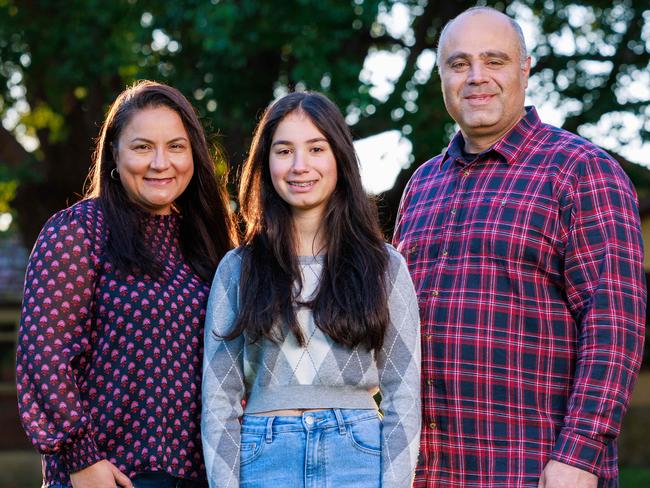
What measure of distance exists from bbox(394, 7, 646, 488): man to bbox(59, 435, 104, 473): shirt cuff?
1212mm

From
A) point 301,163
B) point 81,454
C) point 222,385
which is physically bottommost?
point 81,454

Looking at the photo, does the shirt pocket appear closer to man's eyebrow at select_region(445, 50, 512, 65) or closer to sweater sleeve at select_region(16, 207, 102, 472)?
man's eyebrow at select_region(445, 50, 512, 65)

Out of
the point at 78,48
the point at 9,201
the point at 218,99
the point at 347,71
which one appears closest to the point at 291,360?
the point at 347,71

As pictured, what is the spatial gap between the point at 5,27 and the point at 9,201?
2.01 metres

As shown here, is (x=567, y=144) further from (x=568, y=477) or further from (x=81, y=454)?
(x=81, y=454)

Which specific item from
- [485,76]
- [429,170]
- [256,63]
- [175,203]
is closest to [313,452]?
[175,203]

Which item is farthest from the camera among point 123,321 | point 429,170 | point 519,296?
point 429,170

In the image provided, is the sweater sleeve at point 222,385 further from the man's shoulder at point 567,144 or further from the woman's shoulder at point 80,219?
the man's shoulder at point 567,144

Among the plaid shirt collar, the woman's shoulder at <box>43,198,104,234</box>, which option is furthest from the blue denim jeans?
the plaid shirt collar

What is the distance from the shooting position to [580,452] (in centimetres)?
326

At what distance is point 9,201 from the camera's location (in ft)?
35.4

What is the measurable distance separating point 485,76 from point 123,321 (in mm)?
1636

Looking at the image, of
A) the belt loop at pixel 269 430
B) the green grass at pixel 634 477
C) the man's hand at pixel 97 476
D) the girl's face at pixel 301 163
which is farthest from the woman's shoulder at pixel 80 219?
the green grass at pixel 634 477

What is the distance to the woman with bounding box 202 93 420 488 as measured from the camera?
323 centimetres
